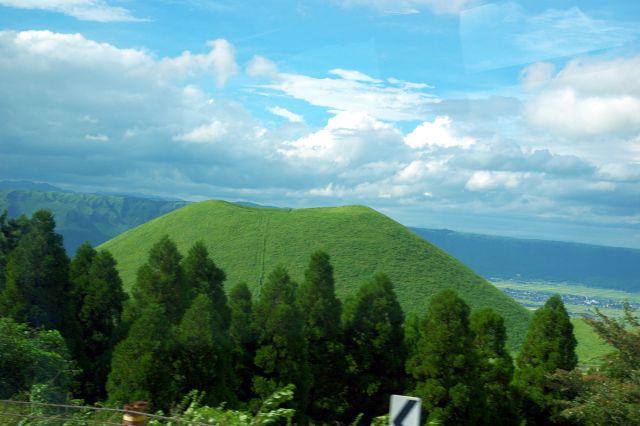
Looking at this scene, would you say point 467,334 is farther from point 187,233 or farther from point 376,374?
point 187,233

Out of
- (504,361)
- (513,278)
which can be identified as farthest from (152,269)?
(513,278)

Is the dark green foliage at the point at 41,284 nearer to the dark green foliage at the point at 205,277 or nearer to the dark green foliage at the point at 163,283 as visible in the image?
the dark green foliage at the point at 163,283

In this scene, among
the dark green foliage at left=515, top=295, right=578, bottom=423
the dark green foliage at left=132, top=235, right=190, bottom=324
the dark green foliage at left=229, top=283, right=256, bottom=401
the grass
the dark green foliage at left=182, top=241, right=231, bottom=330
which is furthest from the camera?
the grass

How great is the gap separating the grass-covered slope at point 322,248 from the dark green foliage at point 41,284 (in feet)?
107

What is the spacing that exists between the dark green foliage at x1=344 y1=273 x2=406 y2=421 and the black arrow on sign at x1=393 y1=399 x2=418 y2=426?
2551cm

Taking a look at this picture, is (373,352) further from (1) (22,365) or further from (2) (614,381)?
(1) (22,365)

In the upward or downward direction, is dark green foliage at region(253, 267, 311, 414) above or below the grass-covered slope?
below

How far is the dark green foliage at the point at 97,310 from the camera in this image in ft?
93.9

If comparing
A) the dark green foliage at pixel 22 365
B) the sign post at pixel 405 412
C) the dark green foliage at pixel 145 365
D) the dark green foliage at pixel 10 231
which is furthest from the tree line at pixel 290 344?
the sign post at pixel 405 412

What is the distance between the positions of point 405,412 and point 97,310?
2775cm

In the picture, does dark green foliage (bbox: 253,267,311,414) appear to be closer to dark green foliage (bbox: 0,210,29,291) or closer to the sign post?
dark green foliage (bbox: 0,210,29,291)

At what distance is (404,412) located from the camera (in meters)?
5.62

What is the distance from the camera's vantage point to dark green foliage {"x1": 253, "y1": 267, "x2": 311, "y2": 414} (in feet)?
86.2

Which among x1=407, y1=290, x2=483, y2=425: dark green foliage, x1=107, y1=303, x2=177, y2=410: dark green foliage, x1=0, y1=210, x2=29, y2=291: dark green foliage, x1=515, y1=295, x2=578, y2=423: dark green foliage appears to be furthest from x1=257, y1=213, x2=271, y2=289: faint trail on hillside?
x1=107, y1=303, x2=177, y2=410: dark green foliage
